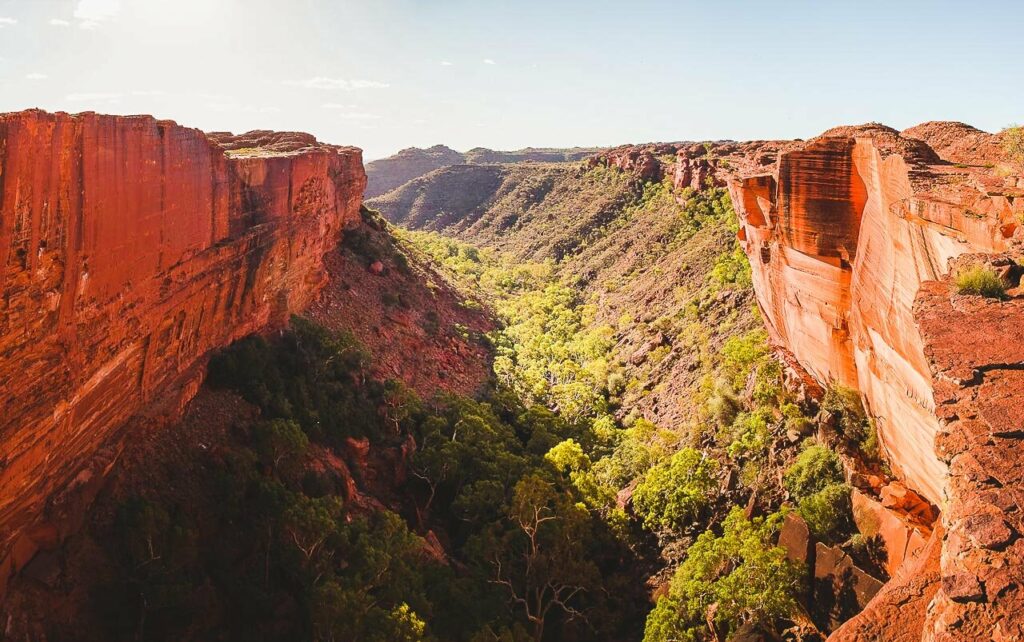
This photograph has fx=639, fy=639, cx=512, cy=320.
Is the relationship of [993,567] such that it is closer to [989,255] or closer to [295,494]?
[989,255]

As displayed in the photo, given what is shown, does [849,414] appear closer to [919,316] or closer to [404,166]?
[919,316]

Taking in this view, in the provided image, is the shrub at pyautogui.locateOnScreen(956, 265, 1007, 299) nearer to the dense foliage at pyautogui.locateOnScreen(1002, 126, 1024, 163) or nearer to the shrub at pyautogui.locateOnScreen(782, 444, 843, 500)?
the dense foliage at pyautogui.locateOnScreen(1002, 126, 1024, 163)

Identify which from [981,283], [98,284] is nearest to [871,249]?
[981,283]

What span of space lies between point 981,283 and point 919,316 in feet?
3.80

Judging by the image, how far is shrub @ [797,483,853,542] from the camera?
67.2 ft

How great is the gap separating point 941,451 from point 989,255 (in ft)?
14.7

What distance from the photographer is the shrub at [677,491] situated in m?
26.3

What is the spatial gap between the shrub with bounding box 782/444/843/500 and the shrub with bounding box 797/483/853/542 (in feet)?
2.05

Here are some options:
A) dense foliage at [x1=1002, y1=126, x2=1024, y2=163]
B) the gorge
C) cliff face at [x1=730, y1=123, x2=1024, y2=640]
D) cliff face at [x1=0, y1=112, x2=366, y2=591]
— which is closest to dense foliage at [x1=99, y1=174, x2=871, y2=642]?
the gorge

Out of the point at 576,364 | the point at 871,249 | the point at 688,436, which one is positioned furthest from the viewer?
the point at 576,364

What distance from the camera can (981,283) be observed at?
35.2 ft

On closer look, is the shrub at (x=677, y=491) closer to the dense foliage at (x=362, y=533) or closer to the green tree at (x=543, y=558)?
the dense foliage at (x=362, y=533)

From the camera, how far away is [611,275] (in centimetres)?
6931

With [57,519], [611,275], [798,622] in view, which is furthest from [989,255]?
[611,275]
